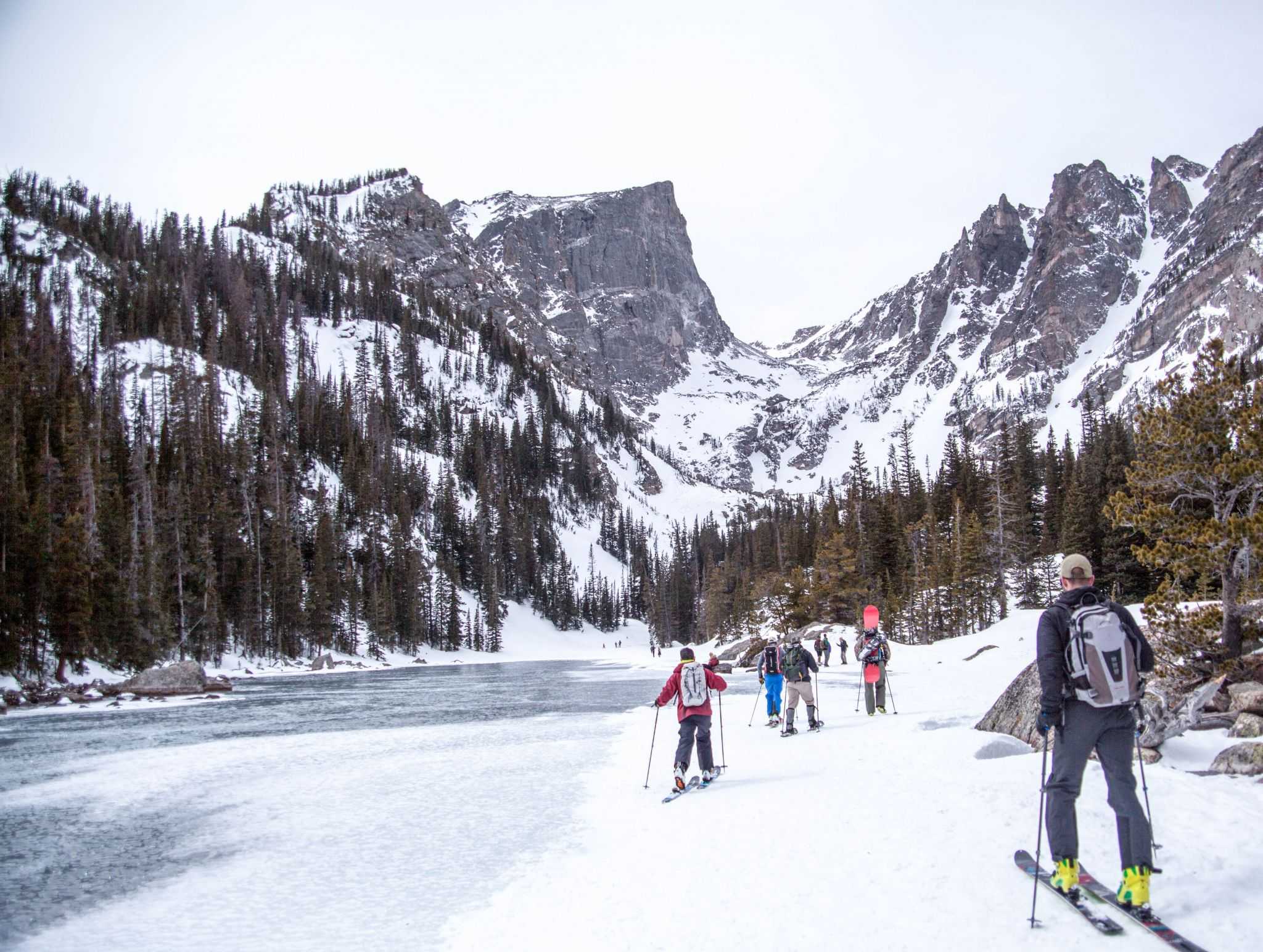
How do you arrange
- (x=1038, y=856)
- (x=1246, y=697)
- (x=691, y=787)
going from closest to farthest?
(x=1038, y=856), (x=1246, y=697), (x=691, y=787)

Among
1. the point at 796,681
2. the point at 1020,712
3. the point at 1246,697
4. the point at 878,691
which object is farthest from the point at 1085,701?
the point at 878,691

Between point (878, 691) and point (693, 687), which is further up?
point (693, 687)

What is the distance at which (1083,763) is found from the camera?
18.3ft

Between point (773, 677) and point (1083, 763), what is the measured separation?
12.8m

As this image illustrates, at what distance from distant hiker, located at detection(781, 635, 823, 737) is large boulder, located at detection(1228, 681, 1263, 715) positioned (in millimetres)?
7208

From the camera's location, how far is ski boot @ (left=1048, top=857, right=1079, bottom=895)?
18.1 feet

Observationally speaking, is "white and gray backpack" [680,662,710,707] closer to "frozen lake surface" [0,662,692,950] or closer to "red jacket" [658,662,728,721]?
"red jacket" [658,662,728,721]

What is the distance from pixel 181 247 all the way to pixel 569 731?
6620 inches

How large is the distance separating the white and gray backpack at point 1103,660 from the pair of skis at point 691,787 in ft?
21.5

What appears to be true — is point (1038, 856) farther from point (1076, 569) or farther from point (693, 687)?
point (693, 687)

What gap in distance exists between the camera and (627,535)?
171 metres

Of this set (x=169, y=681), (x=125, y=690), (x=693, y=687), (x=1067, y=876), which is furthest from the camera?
(x=169, y=681)

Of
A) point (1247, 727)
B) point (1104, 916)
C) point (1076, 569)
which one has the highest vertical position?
point (1076, 569)

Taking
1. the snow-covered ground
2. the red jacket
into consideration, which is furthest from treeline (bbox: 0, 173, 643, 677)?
the red jacket
